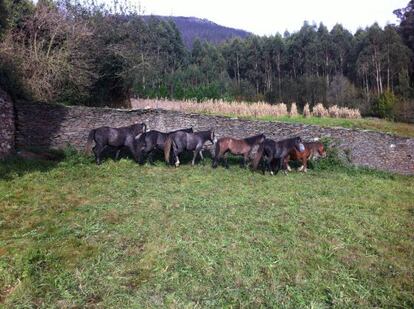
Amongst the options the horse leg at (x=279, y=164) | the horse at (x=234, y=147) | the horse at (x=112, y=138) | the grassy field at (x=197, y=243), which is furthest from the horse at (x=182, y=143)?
the horse leg at (x=279, y=164)

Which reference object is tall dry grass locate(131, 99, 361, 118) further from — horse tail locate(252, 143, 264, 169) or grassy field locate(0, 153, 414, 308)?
grassy field locate(0, 153, 414, 308)

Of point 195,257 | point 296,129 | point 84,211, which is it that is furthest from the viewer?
point 296,129

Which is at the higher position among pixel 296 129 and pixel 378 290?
pixel 296 129

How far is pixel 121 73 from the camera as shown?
53.9 ft

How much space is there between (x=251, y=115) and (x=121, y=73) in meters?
7.63

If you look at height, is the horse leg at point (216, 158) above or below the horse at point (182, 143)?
below

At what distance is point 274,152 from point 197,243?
19.2ft

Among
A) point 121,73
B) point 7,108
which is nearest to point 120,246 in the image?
A: point 7,108

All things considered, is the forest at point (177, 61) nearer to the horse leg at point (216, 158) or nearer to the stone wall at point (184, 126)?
the stone wall at point (184, 126)

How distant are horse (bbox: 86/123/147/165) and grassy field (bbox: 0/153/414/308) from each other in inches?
57.3

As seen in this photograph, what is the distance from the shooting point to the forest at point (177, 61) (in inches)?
530

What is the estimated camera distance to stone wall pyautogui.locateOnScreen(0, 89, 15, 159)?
1045cm

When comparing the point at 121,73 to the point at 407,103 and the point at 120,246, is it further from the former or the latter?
the point at 407,103

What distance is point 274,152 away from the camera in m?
11.0
